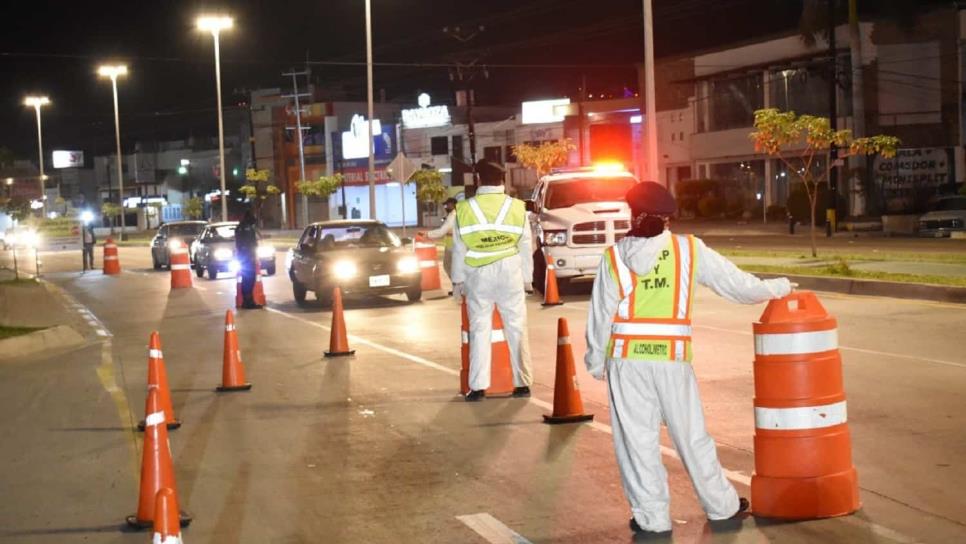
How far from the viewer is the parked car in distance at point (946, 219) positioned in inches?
1539

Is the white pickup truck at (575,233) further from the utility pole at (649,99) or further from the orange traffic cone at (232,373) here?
the orange traffic cone at (232,373)

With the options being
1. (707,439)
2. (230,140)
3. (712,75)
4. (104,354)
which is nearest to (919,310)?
(104,354)

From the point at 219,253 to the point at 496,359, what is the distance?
2355cm

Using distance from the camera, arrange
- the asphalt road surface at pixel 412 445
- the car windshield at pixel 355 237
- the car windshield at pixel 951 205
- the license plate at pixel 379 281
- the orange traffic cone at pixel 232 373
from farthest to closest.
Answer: the car windshield at pixel 951 205
the car windshield at pixel 355 237
the license plate at pixel 379 281
the orange traffic cone at pixel 232 373
the asphalt road surface at pixel 412 445

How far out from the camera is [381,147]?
90.8m

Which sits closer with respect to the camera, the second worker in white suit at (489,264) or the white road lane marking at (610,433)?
the white road lane marking at (610,433)

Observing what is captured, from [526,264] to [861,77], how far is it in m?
40.7

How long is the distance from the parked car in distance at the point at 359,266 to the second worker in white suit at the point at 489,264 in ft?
36.7

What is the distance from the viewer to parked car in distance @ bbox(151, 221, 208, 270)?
3995 centimetres

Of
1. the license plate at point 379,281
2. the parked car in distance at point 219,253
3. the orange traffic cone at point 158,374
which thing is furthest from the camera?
the parked car in distance at point 219,253

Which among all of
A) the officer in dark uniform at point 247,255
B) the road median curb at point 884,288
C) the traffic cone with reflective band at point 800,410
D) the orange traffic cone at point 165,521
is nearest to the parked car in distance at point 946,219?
the road median curb at point 884,288

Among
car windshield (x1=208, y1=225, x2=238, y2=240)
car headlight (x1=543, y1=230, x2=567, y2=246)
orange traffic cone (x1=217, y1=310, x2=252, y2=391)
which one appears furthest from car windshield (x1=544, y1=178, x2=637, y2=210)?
car windshield (x1=208, y1=225, x2=238, y2=240)

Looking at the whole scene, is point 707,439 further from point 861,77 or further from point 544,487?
point 861,77

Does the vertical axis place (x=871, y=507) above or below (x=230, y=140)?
below
